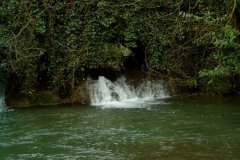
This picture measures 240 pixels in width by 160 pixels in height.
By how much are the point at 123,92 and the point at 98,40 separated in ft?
6.25

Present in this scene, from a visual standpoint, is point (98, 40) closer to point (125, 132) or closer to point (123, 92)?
point (123, 92)

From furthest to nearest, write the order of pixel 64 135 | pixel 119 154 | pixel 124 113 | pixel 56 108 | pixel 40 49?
pixel 40 49 → pixel 56 108 → pixel 124 113 → pixel 64 135 → pixel 119 154

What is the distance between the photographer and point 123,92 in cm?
1672

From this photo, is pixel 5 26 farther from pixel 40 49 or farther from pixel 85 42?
pixel 85 42

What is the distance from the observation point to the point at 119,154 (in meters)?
9.47

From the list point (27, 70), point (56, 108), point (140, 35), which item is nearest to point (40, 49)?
point (27, 70)

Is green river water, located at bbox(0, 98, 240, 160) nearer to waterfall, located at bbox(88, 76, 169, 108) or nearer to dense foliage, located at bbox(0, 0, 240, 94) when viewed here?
waterfall, located at bbox(88, 76, 169, 108)

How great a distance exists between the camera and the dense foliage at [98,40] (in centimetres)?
1630

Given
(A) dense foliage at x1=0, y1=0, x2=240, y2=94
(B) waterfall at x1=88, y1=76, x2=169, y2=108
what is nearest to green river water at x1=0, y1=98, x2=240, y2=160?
(B) waterfall at x1=88, y1=76, x2=169, y2=108

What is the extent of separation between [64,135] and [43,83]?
6.10 m

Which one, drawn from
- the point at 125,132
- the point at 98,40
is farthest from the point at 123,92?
the point at 125,132

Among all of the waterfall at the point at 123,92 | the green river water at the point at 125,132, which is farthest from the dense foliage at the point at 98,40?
the green river water at the point at 125,132

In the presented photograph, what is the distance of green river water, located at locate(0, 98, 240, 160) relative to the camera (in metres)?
9.53

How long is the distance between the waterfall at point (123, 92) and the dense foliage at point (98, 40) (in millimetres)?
473
